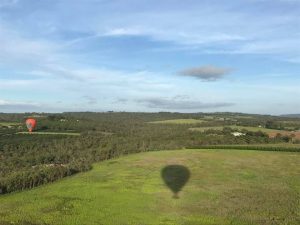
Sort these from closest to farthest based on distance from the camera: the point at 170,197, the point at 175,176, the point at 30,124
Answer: the point at 170,197
the point at 175,176
the point at 30,124

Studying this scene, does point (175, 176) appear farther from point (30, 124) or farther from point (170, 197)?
point (30, 124)

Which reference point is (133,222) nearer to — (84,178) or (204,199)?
(204,199)

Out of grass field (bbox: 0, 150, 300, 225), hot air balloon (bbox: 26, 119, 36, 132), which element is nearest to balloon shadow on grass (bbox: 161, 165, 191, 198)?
grass field (bbox: 0, 150, 300, 225)

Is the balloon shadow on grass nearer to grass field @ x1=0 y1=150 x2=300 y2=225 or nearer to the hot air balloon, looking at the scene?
grass field @ x1=0 y1=150 x2=300 y2=225

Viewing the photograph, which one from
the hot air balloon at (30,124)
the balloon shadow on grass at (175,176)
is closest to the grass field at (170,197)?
the balloon shadow on grass at (175,176)

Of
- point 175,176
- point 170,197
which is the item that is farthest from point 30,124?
point 170,197

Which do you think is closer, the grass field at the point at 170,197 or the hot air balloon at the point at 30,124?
the grass field at the point at 170,197

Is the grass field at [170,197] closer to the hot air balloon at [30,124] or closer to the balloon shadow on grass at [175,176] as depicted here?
the balloon shadow on grass at [175,176]
